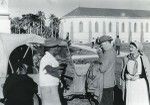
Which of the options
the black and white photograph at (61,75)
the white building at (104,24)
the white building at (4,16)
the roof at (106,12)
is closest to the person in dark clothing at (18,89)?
the black and white photograph at (61,75)

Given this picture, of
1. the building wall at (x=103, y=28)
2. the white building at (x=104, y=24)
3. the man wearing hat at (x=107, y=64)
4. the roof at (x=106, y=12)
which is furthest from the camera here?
the roof at (x=106, y=12)

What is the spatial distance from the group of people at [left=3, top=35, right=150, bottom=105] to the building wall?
3109 inches

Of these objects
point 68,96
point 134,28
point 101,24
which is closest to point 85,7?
point 101,24

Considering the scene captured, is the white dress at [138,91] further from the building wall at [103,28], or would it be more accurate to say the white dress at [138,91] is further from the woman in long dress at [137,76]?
the building wall at [103,28]

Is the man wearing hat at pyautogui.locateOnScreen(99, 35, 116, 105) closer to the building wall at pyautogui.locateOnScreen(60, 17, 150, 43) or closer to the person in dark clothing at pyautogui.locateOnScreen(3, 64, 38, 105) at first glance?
the person in dark clothing at pyautogui.locateOnScreen(3, 64, 38, 105)

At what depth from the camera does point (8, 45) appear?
9.34 m

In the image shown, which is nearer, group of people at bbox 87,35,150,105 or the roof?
group of people at bbox 87,35,150,105

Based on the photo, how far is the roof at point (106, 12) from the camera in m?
90.5

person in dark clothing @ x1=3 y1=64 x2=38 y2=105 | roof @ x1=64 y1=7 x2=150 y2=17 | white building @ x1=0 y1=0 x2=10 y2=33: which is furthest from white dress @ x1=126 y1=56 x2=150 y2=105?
roof @ x1=64 y1=7 x2=150 y2=17

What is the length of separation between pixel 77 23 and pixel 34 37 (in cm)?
7872

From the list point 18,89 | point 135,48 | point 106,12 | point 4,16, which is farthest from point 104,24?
point 18,89

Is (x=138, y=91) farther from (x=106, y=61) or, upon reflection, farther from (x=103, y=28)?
(x=103, y=28)

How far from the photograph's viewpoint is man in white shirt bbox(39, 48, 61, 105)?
7055 mm

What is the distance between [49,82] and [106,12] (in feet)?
288
